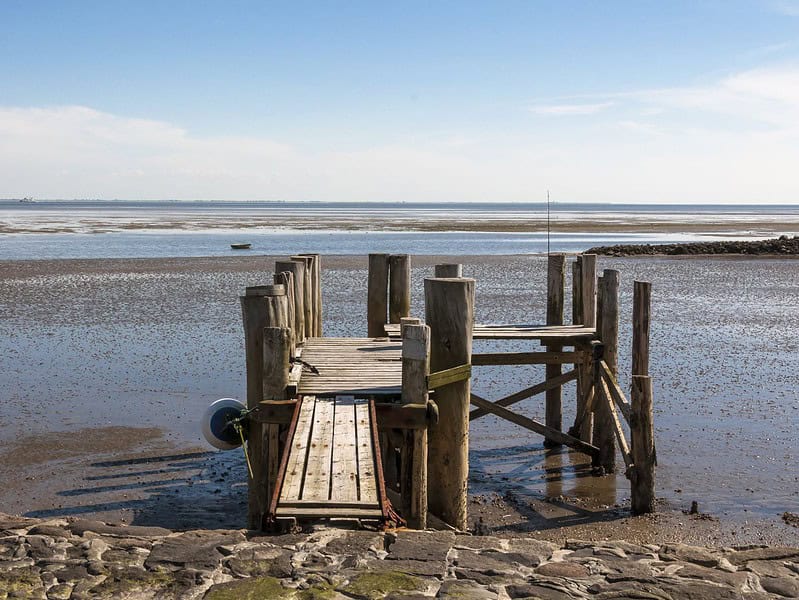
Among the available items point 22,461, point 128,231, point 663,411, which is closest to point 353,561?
point 22,461

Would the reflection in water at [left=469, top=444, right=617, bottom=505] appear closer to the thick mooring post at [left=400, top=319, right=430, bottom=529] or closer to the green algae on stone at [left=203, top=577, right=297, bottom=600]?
the thick mooring post at [left=400, top=319, right=430, bottom=529]

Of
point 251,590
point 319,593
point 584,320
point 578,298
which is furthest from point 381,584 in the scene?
point 578,298

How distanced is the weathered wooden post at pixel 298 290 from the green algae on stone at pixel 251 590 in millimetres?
5388

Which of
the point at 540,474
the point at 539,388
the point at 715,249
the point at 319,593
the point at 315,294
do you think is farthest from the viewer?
the point at 715,249

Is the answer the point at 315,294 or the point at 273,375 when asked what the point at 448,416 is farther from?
the point at 315,294

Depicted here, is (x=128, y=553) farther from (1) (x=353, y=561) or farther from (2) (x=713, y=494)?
(2) (x=713, y=494)

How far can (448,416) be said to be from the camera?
27.1 ft

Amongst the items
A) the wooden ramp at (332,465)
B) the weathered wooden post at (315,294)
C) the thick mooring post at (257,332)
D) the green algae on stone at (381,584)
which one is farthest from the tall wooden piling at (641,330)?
the green algae on stone at (381,584)

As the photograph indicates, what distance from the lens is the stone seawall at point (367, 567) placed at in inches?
209

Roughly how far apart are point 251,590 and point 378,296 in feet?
24.4

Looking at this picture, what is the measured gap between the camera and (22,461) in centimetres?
1077

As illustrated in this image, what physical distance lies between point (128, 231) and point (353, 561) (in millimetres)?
62783

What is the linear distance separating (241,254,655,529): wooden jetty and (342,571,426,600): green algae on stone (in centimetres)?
54

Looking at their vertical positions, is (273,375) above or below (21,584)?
above
